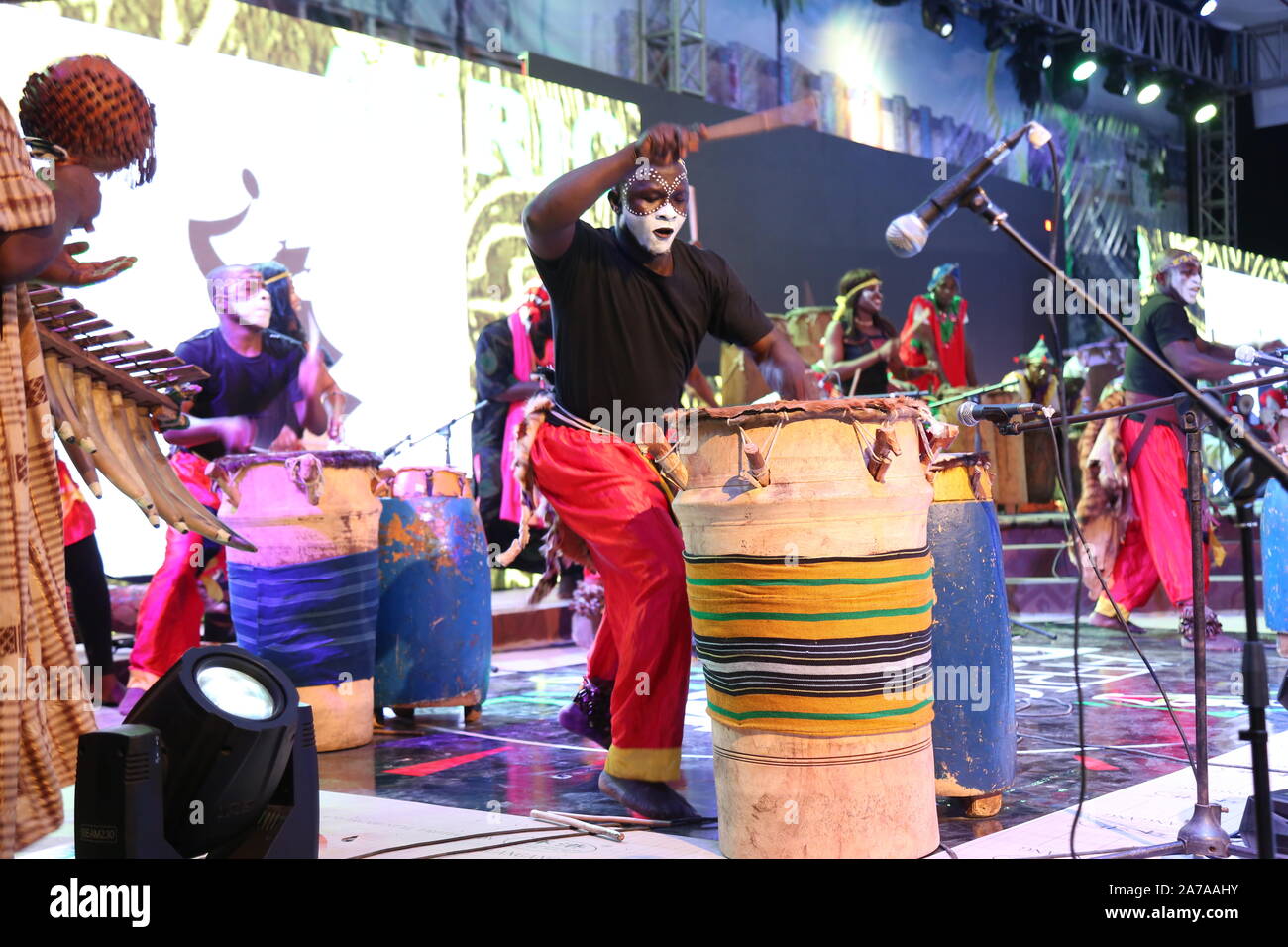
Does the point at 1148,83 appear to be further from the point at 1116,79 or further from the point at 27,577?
the point at 27,577

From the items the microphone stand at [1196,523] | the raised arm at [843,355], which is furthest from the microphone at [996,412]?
the raised arm at [843,355]

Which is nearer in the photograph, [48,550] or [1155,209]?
[48,550]

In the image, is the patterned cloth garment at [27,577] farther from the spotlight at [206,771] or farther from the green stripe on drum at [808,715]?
the green stripe on drum at [808,715]

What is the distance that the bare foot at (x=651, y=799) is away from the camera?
133 inches

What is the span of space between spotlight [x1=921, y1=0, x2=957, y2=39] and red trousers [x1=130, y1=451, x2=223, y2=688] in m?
12.6

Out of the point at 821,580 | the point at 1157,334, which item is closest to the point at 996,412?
the point at 821,580

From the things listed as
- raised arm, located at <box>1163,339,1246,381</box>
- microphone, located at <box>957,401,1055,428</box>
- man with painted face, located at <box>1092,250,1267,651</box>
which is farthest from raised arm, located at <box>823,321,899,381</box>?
microphone, located at <box>957,401,1055,428</box>

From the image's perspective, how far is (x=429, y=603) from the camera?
5.08m

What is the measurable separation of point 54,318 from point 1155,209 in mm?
18997

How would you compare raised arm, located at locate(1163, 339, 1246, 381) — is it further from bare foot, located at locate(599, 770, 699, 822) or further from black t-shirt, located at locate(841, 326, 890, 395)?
bare foot, located at locate(599, 770, 699, 822)

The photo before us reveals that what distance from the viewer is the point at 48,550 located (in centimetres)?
327

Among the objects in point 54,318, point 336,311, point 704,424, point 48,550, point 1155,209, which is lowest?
point 48,550

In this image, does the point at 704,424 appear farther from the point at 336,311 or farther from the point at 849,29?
the point at 849,29
